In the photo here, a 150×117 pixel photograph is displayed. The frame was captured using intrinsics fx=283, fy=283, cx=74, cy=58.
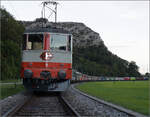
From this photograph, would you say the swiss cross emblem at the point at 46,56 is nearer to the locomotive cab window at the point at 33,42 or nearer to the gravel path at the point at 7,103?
the locomotive cab window at the point at 33,42

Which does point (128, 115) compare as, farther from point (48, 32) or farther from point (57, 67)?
point (48, 32)

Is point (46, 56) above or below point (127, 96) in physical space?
above

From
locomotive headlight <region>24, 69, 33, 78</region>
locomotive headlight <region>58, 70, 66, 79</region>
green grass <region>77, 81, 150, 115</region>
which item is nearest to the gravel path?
locomotive headlight <region>24, 69, 33, 78</region>

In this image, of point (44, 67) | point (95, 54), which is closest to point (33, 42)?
point (44, 67)

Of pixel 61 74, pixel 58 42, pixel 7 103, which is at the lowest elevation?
pixel 7 103

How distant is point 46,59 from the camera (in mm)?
15133

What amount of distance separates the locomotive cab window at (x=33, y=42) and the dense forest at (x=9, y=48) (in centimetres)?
2145

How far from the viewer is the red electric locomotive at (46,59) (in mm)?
15016

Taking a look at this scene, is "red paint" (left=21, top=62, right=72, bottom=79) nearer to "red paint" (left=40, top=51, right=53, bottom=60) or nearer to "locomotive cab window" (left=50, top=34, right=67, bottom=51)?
"red paint" (left=40, top=51, right=53, bottom=60)

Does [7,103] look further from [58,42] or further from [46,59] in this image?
[58,42]

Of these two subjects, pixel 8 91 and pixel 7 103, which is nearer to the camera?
pixel 7 103

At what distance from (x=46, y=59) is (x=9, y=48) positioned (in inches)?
1024

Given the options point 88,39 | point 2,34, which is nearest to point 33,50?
point 2,34

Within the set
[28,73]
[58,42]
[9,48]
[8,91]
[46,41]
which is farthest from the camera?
[9,48]
